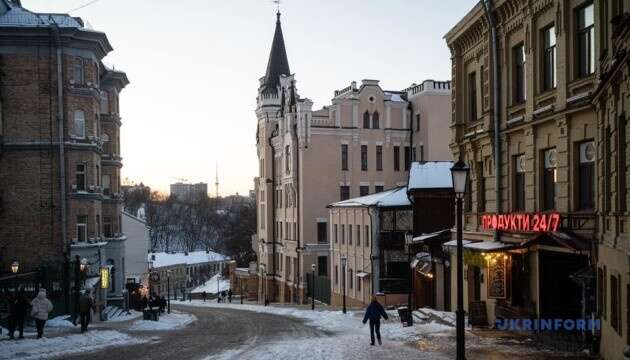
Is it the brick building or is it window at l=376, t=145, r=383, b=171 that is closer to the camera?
the brick building

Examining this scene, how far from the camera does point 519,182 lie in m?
22.1

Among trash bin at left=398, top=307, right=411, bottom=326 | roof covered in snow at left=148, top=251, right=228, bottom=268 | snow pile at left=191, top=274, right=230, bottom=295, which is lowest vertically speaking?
snow pile at left=191, top=274, right=230, bottom=295

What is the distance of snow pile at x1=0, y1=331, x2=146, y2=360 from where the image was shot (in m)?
17.7

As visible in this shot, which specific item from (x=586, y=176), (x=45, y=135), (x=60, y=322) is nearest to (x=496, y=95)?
(x=586, y=176)

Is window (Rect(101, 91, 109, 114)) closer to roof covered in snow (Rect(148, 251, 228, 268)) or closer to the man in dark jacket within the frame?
the man in dark jacket

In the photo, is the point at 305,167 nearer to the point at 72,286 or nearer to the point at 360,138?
the point at 360,138

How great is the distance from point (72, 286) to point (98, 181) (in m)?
7.10

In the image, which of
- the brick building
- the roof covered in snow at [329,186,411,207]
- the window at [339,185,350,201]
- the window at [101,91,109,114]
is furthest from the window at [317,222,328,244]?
the brick building

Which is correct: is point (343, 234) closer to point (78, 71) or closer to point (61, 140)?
point (61, 140)

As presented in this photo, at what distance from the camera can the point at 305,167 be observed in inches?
2180

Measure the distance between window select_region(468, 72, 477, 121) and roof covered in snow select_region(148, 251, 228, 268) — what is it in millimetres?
75417

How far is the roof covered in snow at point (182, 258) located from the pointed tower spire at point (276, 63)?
40.9m

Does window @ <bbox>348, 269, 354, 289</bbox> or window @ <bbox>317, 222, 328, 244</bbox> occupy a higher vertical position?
window @ <bbox>317, 222, 328, 244</bbox>

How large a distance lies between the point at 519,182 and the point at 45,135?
78.1 feet
